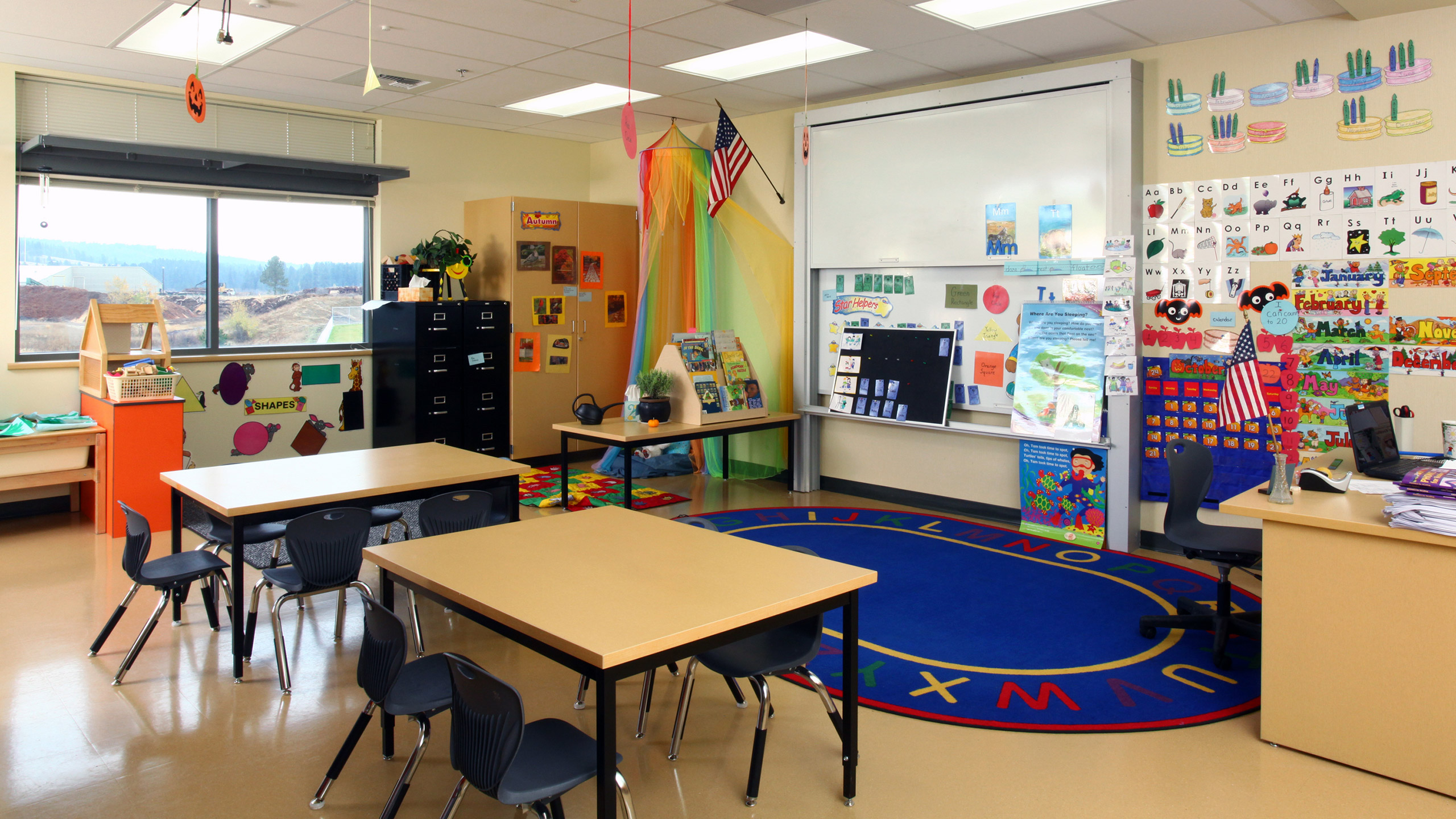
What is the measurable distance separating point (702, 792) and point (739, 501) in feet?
13.6

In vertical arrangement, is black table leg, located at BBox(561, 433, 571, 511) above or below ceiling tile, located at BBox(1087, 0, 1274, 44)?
below

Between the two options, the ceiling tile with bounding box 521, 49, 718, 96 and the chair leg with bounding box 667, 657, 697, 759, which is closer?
the chair leg with bounding box 667, 657, 697, 759

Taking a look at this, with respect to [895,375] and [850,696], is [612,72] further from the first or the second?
[850,696]

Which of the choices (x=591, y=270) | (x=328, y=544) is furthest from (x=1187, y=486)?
(x=591, y=270)

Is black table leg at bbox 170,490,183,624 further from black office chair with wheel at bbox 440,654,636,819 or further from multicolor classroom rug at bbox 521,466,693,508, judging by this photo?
black office chair with wheel at bbox 440,654,636,819

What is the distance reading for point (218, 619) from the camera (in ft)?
14.6

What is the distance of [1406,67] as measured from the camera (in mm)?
4684

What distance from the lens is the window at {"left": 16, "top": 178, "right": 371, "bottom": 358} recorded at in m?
6.60

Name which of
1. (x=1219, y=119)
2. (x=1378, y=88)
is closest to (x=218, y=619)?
(x=1219, y=119)

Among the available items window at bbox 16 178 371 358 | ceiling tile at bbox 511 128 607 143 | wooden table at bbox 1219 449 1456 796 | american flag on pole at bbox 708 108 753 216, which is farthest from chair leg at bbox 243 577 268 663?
ceiling tile at bbox 511 128 607 143

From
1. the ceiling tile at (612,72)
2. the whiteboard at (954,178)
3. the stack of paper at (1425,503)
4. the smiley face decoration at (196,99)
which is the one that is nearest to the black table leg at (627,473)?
the whiteboard at (954,178)

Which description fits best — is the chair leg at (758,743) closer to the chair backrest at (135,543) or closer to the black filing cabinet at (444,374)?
the chair backrest at (135,543)

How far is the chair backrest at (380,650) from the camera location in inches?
99.4

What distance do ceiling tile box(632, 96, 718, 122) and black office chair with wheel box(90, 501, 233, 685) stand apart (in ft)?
15.0
